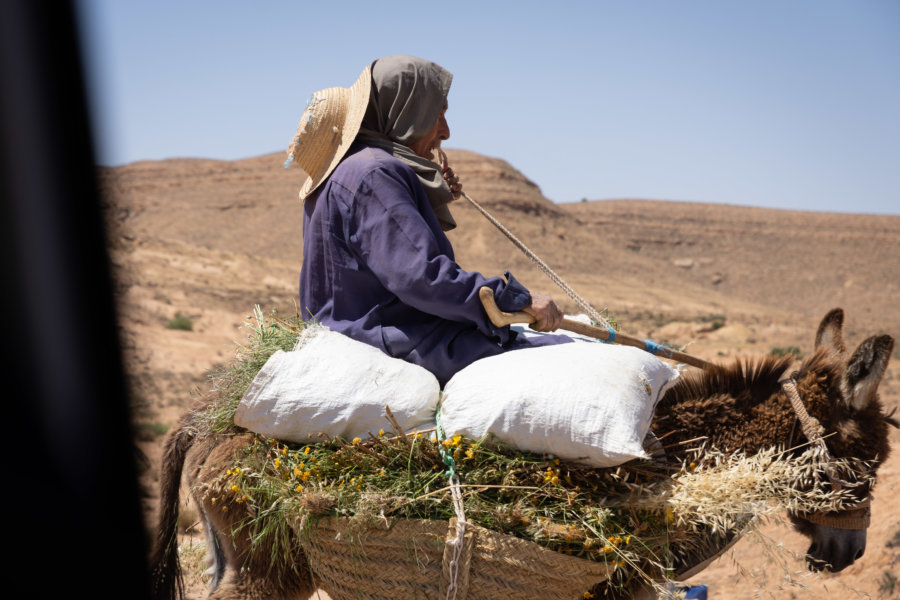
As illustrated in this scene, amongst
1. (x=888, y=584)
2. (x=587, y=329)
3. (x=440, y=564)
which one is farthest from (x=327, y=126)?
(x=888, y=584)

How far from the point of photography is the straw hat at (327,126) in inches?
102

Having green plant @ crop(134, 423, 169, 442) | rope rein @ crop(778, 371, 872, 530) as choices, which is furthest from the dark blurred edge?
rope rein @ crop(778, 371, 872, 530)

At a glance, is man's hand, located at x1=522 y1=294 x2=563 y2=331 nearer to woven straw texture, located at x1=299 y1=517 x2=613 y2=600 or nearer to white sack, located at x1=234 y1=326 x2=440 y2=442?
white sack, located at x1=234 y1=326 x2=440 y2=442

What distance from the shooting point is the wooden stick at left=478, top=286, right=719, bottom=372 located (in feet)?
7.45

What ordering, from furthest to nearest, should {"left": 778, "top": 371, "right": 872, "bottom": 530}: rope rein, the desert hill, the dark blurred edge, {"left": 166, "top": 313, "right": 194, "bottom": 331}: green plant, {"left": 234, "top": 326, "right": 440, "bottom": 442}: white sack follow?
{"left": 166, "top": 313, "right": 194, "bottom": 331}: green plant → the desert hill → the dark blurred edge → {"left": 778, "top": 371, "right": 872, "bottom": 530}: rope rein → {"left": 234, "top": 326, "right": 440, "bottom": 442}: white sack

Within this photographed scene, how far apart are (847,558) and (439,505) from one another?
180cm

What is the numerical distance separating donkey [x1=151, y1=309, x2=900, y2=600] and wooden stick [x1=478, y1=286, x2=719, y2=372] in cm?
16

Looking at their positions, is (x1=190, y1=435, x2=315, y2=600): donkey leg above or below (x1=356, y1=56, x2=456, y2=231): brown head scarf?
below

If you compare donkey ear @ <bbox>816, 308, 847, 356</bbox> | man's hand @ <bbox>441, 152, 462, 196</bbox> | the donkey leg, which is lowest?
the donkey leg

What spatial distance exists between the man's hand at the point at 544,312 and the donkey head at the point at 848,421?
3.47 ft

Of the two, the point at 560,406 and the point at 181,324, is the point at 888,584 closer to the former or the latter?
the point at 560,406

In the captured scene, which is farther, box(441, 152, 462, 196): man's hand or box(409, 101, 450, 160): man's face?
box(441, 152, 462, 196): man's hand

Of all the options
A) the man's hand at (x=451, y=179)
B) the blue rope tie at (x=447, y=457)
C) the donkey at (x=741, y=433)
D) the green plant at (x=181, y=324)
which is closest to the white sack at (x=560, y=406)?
the blue rope tie at (x=447, y=457)

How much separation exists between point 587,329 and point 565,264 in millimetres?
38657
